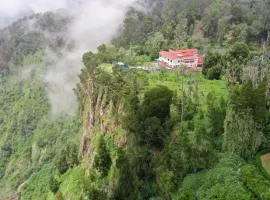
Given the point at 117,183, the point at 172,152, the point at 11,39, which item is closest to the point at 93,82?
the point at 117,183

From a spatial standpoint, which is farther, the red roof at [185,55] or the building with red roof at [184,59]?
the red roof at [185,55]

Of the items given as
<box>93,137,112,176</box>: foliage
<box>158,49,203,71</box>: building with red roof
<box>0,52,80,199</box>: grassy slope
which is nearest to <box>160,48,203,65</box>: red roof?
<box>158,49,203,71</box>: building with red roof

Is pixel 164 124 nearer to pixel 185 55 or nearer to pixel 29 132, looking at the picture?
pixel 185 55

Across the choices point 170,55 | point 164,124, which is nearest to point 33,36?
point 170,55

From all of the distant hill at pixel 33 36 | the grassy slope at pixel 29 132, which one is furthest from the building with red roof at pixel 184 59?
the distant hill at pixel 33 36

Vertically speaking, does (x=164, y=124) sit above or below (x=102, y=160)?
above

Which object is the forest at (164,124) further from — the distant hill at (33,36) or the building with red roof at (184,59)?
the distant hill at (33,36)

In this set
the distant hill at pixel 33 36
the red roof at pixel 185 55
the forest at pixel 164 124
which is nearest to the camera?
the forest at pixel 164 124

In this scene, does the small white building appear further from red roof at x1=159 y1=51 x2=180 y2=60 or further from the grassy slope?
the grassy slope

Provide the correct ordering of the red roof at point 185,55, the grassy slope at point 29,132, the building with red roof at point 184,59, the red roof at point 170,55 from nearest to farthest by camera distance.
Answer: the building with red roof at point 184,59, the red roof at point 185,55, the red roof at point 170,55, the grassy slope at point 29,132

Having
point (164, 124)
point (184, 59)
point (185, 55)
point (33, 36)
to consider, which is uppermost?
point (33, 36)
